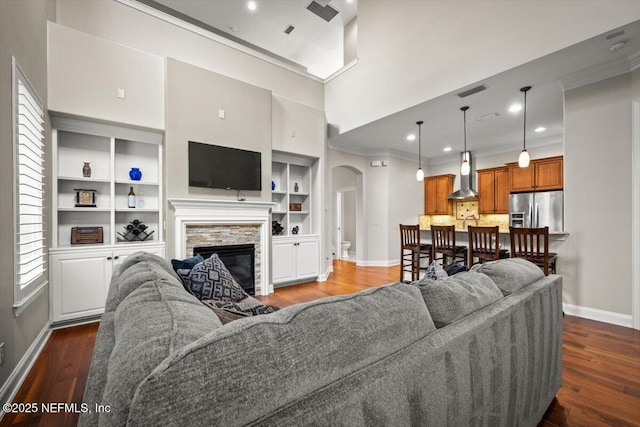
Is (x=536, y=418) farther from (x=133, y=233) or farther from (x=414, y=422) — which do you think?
(x=133, y=233)

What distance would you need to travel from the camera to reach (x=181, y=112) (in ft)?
12.4

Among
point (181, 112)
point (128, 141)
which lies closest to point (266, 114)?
point (181, 112)

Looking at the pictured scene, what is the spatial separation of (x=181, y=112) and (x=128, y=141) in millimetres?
855

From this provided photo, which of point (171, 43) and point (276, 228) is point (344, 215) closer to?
point (276, 228)

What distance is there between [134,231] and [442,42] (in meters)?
4.83

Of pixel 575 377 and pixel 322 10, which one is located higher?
pixel 322 10

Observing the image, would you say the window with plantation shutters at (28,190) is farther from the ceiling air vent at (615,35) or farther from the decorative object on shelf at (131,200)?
the ceiling air vent at (615,35)

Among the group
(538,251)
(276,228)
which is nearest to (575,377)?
(538,251)

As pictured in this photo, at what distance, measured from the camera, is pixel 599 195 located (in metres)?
3.23

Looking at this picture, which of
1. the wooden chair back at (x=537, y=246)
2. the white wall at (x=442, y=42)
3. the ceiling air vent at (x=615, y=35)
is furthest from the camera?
the wooden chair back at (x=537, y=246)

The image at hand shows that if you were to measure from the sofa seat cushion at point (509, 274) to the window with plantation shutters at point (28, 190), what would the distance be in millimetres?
3163

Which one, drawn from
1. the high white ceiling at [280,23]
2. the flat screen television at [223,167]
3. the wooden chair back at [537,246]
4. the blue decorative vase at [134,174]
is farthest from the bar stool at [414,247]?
the high white ceiling at [280,23]

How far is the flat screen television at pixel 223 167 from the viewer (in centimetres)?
386

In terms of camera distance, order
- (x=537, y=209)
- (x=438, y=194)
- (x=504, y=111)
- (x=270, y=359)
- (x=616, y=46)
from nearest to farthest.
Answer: (x=270, y=359) < (x=616, y=46) < (x=504, y=111) < (x=537, y=209) < (x=438, y=194)
